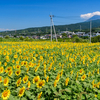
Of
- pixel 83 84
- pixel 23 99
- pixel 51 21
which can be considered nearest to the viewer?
pixel 23 99

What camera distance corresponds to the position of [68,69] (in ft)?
8.78

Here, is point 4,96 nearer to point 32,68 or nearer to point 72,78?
point 32,68

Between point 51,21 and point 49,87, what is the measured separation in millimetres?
22442

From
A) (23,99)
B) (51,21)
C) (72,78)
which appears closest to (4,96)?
(23,99)

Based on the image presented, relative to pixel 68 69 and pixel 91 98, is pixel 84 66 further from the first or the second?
pixel 91 98

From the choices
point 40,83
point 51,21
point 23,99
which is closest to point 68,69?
point 40,83

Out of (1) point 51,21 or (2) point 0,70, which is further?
(1) point 51,21

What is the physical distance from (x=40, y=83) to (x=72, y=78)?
2.69ft

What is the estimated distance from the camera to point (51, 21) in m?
23.0

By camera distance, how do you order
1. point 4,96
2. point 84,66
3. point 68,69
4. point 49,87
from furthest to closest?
point 84,66 < point 68,69 < point 49,87 < point 4,96

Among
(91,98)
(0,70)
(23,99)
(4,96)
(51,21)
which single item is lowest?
(91,98)

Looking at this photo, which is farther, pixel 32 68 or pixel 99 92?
pixel 32 68

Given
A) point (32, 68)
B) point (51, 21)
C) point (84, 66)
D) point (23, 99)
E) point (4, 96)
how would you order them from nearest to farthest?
point (4, 96) → point (23, 99) → point (32, 68) → point (84, 66) → point (51, 21)

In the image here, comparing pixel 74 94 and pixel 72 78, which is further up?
pixel 72 78
